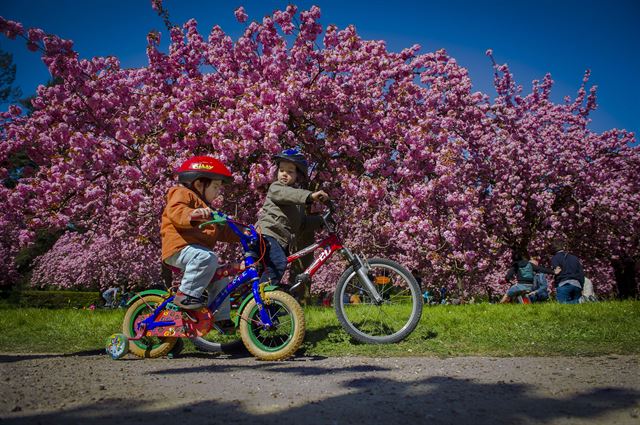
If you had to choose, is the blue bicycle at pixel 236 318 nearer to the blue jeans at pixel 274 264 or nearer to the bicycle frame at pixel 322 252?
the blue jeans at pixel 274 264

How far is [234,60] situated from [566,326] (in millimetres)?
8166

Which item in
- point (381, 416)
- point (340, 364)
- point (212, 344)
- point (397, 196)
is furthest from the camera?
point (397, 196)

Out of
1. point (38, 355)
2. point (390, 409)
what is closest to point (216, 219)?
point (390, 409)

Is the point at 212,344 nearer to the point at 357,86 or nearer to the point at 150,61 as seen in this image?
the point at 357,86

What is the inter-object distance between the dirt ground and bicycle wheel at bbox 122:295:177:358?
0.51 m

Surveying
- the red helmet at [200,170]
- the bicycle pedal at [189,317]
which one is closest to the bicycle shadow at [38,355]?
the bicycle pedal at [189,317]

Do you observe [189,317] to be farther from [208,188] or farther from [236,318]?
[208,188]

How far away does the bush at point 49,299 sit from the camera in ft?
94.2

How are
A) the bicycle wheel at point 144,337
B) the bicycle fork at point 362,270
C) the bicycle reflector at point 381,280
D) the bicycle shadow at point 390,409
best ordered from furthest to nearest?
→ the bicycle reflector at point 381,280 → the bicycle fork at point 362,270 → the bicycle wheel at point 144,337 → the bicycle shadow at point 390,409

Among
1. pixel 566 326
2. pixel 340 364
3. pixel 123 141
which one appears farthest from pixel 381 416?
pixel 123 141

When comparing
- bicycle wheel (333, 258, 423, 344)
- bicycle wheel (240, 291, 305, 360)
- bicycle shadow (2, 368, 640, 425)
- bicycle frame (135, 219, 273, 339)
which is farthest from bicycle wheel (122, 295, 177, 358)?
bicycle shadow (2, 368, 640, 425)

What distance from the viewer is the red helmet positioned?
4.36 m

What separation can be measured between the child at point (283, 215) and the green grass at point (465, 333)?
98cm

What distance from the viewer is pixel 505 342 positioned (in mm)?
4617
